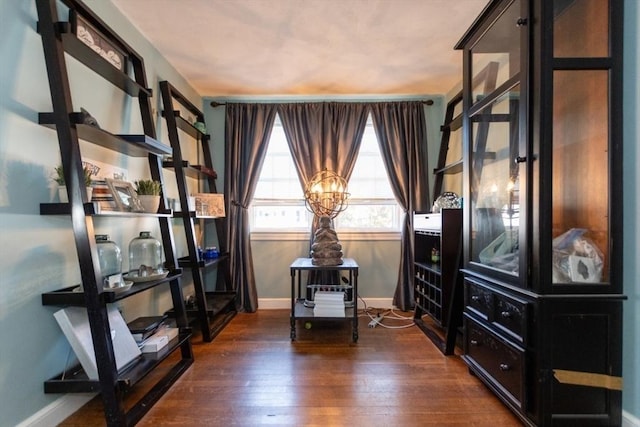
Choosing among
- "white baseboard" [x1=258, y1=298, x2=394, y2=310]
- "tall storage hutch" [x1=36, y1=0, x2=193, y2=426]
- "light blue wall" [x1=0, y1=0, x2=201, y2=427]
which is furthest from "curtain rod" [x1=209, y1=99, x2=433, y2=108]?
"white baseboard" [x1=258, y1=298, x2=394, y2=310]

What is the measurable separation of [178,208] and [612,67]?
307 centimetres

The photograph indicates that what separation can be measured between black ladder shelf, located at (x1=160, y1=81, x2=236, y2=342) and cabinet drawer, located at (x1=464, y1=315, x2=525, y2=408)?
2026 millimetres

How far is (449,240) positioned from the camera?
7.97 feet

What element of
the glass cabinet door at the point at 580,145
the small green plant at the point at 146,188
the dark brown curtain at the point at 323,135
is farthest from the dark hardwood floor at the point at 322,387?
the dark brown curtain at the point at 323,135

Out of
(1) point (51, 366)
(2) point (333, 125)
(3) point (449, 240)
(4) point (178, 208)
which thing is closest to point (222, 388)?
(1) point (51, 366)

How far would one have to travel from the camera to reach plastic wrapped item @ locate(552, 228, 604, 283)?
1395mm

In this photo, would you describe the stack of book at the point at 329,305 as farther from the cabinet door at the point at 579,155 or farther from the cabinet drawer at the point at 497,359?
the cabinet door at the point at 579,155

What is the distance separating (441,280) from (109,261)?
235cm

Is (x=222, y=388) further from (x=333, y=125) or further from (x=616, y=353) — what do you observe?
(x=333, y=125)

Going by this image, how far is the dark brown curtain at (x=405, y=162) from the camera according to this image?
3.29 metres

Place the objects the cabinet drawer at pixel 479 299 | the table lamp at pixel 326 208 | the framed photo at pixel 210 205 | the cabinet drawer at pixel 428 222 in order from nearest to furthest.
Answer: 1. the cabinet drawer at pixel 479 299
2. the cabinet drawer at pixel 428 222
3. the table lamp at pixel 326 208
4. the framed photo at pixel 210 205

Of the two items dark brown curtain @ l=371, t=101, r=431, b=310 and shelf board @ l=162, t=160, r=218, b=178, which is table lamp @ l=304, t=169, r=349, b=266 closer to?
dark brown curtain @ l=371, t=101, r=431, b=310

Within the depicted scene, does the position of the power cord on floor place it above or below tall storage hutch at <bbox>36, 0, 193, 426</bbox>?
below

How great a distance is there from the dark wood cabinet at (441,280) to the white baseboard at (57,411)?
2380 millimetres
